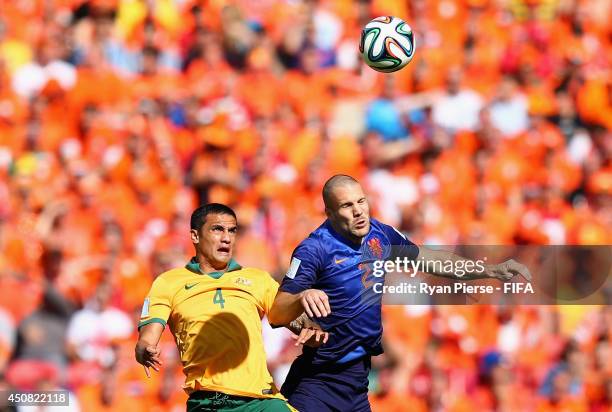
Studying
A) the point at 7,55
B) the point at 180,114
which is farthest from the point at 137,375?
the point at 7,55

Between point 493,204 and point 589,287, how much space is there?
190 cm

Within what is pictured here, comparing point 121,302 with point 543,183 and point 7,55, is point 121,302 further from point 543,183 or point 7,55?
point 543,183

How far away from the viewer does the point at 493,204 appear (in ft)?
43.2

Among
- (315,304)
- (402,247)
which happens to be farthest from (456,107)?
(315,304)

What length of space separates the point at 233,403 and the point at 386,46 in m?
3.45

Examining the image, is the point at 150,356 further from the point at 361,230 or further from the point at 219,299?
the point at 361,230

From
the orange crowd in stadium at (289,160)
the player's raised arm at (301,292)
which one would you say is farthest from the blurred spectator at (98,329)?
the player's raised arm at (301,292)

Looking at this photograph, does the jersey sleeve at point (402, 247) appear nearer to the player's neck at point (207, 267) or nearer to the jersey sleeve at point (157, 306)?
the player's neck at point (207, 267)

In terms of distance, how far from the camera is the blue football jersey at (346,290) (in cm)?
745

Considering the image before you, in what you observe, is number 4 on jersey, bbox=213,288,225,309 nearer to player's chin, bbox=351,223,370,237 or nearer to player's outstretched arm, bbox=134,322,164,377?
player's outstretched arm, bbox=134,322,164,377

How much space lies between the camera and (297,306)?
673 cm

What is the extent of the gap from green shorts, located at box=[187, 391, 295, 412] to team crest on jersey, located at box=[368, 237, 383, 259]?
1213mm

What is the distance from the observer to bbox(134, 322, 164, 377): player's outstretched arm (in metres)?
6.61

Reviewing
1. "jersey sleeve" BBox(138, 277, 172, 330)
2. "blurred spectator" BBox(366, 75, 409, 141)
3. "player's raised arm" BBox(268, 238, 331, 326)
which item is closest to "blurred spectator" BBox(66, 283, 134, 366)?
"blurred spectator" BBox(366, 75, 409, 141)
